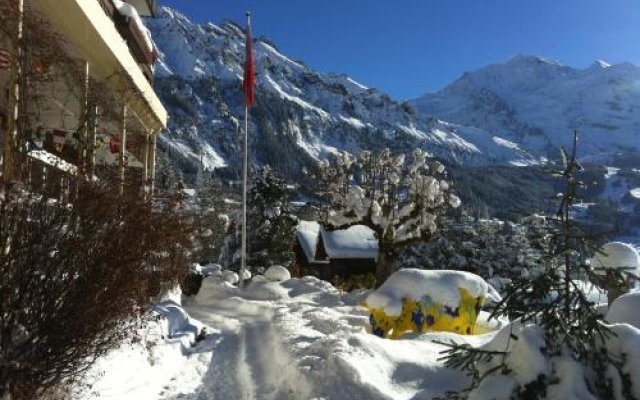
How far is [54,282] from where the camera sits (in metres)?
5.57

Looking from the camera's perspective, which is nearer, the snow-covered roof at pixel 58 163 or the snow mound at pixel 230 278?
the snow-covered roof at pixel 58 163

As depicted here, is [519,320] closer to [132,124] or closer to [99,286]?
[99,286]

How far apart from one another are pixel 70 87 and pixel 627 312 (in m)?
9.17

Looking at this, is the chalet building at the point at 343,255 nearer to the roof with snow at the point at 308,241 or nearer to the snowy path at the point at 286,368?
the roof with snow at the point at 308,241

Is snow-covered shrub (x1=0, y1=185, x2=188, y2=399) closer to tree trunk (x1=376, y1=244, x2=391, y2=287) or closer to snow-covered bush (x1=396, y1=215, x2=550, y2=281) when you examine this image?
tree trunk (x1=376, y1=244, x2=391, y2=287)

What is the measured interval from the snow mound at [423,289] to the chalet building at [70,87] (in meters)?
5.02

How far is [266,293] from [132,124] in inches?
311

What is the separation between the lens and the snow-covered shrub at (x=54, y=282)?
5.34 meters

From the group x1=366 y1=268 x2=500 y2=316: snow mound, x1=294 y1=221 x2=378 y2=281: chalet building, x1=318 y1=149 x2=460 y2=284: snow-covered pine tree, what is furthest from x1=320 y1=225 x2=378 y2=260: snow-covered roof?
x1=366 y1=268 x2=500 y2=316: snow mound

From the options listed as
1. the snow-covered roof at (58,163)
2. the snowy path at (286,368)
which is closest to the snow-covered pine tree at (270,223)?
the snowy path at (286,368)

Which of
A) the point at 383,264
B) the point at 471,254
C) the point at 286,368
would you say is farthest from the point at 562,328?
the point at 471,254

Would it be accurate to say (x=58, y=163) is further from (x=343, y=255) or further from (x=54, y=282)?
(x=343, y=255)

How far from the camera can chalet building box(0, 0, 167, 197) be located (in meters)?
8.42

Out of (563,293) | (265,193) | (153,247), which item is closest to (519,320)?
(563,293)
